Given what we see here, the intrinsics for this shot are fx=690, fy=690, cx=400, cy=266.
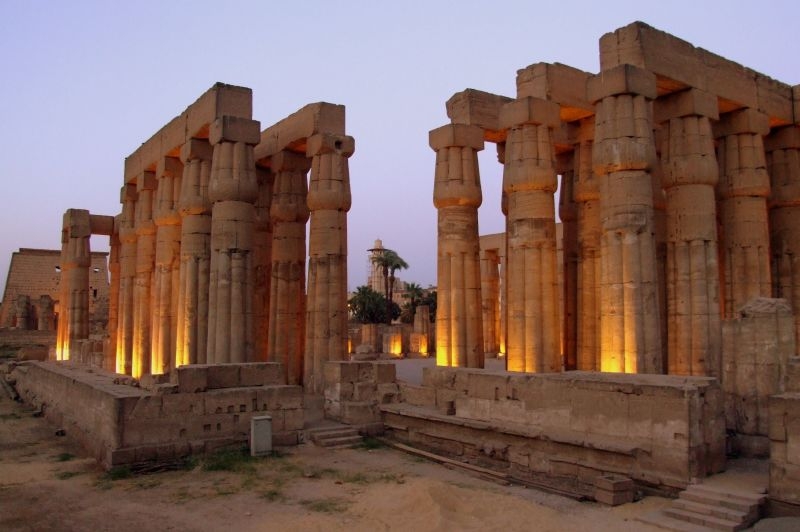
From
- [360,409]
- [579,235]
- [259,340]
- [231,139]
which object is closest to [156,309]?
[259,340]

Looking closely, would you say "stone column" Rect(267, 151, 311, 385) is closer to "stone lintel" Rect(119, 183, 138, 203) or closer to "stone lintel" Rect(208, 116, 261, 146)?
"stone lintel" Rect(208, 116, 261, 146)

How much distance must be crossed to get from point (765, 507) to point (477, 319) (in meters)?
9.62

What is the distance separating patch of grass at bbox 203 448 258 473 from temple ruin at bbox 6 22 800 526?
0.44 meters

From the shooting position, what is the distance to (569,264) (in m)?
20.7

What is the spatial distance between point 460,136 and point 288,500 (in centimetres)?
1061

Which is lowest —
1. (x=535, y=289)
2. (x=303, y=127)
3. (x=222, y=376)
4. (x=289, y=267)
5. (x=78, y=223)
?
(x=222, y=376)

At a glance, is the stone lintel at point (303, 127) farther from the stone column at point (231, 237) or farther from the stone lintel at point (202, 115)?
the stone column at point (231, 237)

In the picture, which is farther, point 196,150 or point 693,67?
point 196,150

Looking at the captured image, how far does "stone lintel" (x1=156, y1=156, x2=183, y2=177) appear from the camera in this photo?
Answer: 21.1 meters

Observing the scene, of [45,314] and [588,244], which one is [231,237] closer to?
[588,244]

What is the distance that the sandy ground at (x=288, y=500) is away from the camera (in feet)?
28.4

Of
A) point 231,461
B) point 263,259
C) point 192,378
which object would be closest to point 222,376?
point 192,378

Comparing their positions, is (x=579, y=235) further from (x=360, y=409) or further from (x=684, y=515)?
(x=684, y=515)

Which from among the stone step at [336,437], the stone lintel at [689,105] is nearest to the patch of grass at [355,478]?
the stone step at [336,437]
